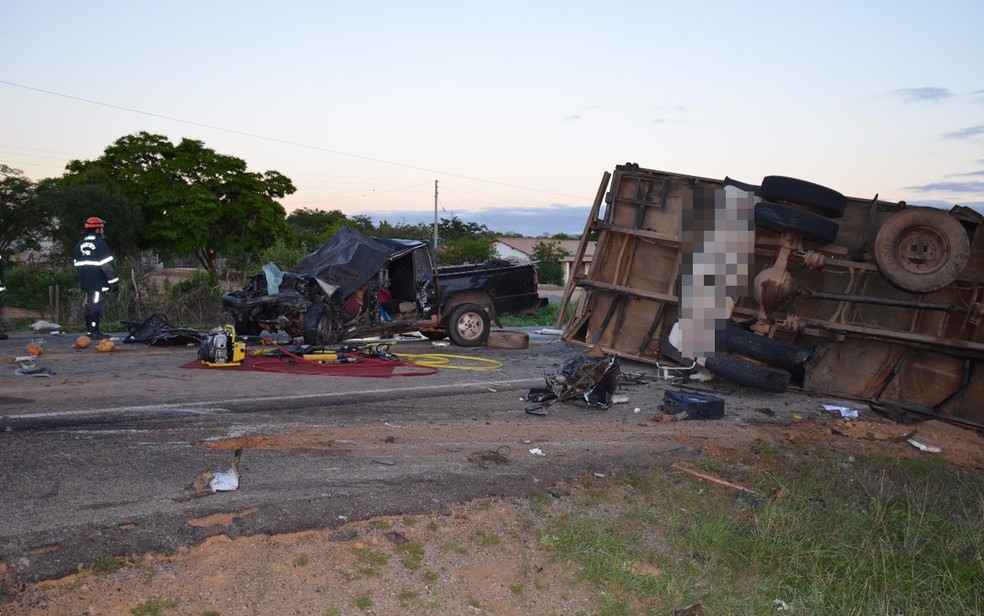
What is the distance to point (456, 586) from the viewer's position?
4.23 meters

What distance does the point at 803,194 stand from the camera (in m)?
9.36

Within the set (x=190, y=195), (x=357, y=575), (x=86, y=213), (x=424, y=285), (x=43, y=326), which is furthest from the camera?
(x=190, y=195)

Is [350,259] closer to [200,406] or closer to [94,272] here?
[94,272]

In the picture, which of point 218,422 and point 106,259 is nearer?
point 218,422

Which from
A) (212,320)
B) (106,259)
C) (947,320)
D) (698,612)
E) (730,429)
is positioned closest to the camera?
(698,612)

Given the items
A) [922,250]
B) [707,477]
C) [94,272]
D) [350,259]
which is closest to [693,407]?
[707,477]

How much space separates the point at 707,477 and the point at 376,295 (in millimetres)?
7843

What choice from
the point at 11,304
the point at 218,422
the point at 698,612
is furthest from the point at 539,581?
the point at 11,304

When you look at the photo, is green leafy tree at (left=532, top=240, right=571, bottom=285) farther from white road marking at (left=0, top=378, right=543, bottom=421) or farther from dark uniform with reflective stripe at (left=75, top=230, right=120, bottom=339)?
white road marking at (left=0, top=378, right=543, bottom=421)

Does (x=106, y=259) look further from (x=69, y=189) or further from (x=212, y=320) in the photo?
(x=69, y=189)

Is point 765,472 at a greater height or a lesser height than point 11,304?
greater

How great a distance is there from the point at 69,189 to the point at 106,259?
78.3ft

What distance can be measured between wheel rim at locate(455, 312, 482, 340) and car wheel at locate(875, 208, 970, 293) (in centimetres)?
659

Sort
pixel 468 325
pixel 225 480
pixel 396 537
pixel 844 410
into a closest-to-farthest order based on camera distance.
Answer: pixel 396 537 < pixel 225 480 < pixel 844 410 < pixel 468 325
